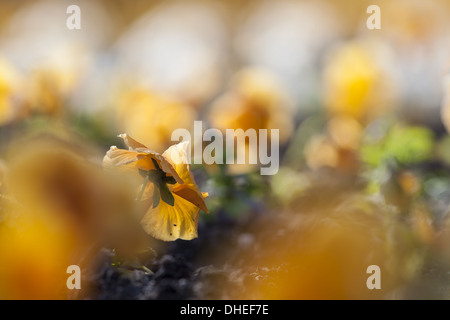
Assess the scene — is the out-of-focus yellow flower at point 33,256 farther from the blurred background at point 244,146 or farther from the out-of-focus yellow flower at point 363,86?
the out-of-focus yellow flower at point 363,86

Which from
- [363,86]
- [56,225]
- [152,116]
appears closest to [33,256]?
[56,225]

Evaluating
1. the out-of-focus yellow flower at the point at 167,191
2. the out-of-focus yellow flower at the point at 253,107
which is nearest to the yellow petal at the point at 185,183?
the out-of-focus yellow flower at the point at 167,191

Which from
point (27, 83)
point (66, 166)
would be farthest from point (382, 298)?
point (27, 83)

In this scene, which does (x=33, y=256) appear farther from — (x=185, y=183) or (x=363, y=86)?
(x=363, y=86)

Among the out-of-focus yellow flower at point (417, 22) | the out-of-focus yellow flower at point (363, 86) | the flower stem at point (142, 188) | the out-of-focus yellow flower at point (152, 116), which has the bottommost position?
the flower stem at point (142, 188)

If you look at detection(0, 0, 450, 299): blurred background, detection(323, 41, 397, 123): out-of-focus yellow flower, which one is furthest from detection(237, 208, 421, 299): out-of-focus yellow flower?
detection(323, 41, 397, 123): out-of-focus yellow flower

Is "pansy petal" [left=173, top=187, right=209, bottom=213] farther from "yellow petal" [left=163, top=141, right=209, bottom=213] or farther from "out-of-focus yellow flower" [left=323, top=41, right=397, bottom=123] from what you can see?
"out-of-focus yellow flower" [left=323, top=41, right=397, bottom=123]
